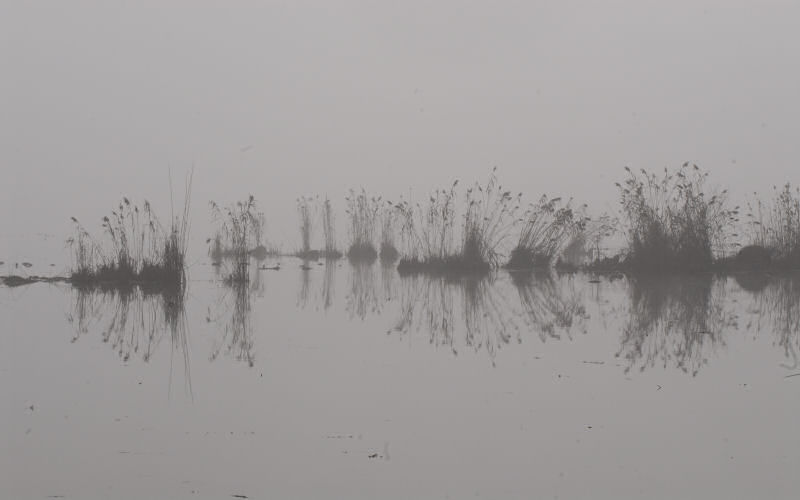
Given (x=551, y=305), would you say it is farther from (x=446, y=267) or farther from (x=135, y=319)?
(x=446, y=267)

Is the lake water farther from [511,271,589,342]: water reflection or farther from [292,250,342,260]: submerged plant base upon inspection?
[292,250,342,260]: submerged plant base

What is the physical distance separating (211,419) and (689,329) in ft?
8.57

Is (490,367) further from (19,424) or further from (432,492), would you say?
(19,424)

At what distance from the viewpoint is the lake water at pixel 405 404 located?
1.55 m

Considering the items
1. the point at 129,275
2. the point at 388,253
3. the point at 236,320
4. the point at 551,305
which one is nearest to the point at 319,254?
the point at 388,253

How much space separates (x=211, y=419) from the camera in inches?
80.6

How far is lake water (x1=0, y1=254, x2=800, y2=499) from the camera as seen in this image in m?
1.55

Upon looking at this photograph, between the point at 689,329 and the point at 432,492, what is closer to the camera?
the point at 432,492

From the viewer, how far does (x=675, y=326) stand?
375 cm

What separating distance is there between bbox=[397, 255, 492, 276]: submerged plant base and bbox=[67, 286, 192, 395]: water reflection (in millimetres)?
3653

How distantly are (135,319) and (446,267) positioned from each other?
17.4 ft

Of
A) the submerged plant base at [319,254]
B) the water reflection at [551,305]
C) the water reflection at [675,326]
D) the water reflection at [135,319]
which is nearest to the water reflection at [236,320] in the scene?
the water reflection at [135,319]

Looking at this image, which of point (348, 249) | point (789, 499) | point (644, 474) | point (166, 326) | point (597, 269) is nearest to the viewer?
point (789, 499)

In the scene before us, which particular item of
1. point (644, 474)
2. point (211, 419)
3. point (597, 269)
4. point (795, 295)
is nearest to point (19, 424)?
point (211, 419)
